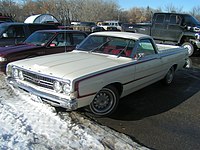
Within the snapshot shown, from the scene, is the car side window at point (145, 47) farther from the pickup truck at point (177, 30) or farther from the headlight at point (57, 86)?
the pickup truck at point (177, 30)

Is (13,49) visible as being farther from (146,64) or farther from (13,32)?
(146,64)

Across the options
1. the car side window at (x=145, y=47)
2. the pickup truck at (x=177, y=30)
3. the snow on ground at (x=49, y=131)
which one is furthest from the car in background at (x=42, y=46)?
the pickup truck at (x=177, y=30)

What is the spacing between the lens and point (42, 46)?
299 inches

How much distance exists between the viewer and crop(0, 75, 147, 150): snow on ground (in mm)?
3437

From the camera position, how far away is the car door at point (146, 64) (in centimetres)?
521

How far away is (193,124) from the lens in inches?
177

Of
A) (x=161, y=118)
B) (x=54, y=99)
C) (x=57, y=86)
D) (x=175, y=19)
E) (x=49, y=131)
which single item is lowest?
(x=161, y=118)

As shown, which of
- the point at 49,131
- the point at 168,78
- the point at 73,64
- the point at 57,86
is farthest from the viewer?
the point at 168,78

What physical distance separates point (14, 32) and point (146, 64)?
6.84m

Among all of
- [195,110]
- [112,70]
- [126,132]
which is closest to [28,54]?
[112,70]

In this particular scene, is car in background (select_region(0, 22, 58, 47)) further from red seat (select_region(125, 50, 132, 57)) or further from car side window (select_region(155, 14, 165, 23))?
car side window (select_region(155, 14, 165, 23))

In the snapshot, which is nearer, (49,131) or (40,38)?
(49,131)

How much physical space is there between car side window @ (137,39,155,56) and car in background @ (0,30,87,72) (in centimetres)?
316

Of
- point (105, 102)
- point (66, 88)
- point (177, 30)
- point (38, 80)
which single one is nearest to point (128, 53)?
point (105, 102)
